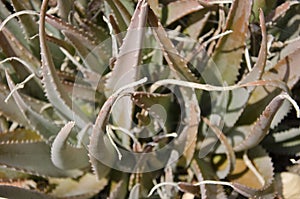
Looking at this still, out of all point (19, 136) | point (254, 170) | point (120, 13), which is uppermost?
point (120, 13)

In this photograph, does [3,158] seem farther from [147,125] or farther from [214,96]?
[214,96]

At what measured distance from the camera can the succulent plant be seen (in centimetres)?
71

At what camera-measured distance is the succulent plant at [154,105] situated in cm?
71

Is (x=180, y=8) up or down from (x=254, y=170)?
up

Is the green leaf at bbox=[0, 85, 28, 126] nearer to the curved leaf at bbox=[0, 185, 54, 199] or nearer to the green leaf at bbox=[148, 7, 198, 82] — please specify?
the curved leaf at bbox=[0, 185, 54, 199]

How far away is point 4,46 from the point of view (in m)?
0.77

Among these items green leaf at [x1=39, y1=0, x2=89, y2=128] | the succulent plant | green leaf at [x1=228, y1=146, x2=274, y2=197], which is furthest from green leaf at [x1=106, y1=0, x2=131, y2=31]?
green leaf at [x1=228, y1=146, x2=274, y2=197]

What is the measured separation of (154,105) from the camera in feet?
2.29

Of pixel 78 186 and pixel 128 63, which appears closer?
pixel 128 63

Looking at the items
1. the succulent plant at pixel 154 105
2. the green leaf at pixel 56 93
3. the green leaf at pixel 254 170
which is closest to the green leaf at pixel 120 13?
the succulent plant at pixel 154 105

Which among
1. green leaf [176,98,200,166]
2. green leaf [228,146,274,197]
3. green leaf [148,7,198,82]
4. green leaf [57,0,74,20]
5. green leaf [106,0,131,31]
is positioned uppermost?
green leaf [57,0,74,20]

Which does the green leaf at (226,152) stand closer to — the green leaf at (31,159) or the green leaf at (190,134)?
the green leaf at (190,134)

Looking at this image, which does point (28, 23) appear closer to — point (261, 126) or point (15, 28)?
point (15, 28)

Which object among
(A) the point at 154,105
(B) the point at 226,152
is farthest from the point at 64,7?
(B) the point at 226,152
